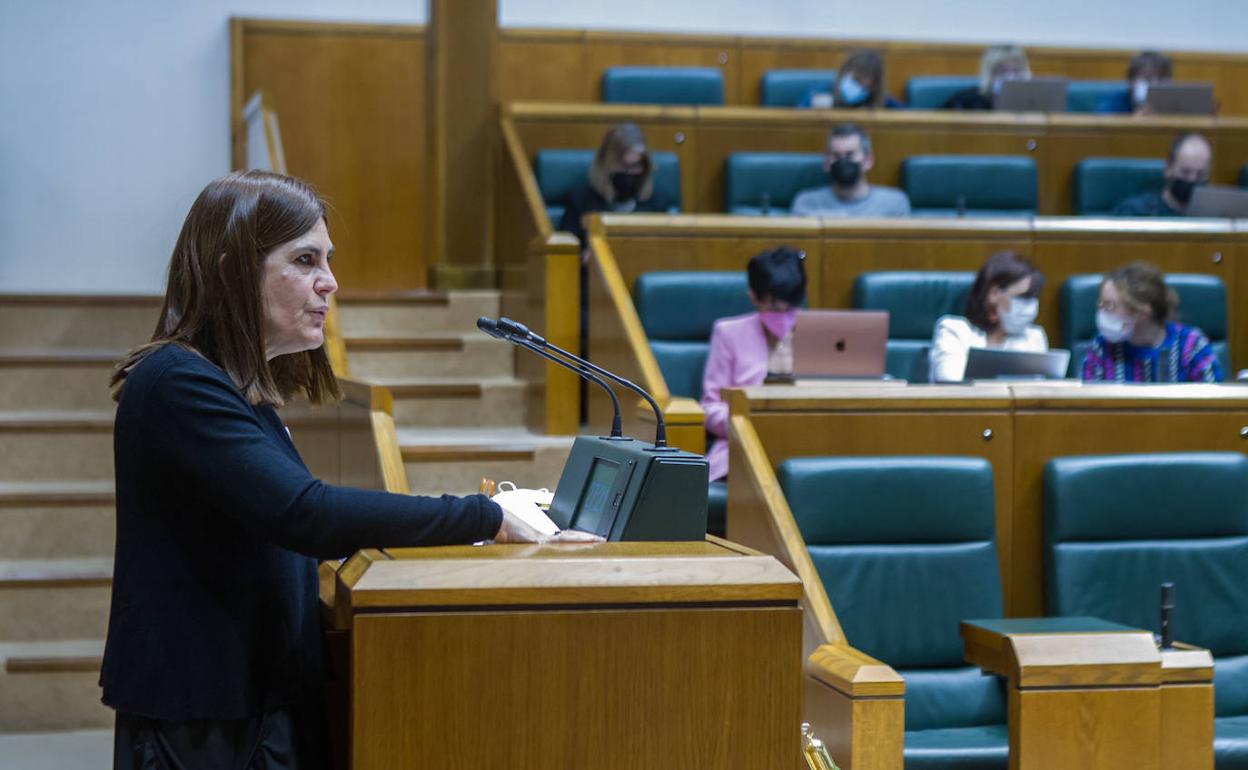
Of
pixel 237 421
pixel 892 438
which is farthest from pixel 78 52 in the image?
pixel 237 421

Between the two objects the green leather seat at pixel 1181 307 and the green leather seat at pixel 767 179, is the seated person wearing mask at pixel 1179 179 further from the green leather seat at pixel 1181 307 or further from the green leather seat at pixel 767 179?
the green leather seat at pixel 767 179

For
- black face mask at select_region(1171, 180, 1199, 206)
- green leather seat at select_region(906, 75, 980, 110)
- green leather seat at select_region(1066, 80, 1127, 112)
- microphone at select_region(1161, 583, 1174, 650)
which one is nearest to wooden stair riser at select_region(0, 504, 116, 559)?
microphone at select_region(1161, 583, 1174, 650)

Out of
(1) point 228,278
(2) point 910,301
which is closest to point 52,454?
(2) point 910,301

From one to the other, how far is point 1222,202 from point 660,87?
1405mm

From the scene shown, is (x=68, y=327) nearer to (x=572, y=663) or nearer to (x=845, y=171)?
(x=845, y=171)

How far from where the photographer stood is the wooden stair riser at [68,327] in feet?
8.96

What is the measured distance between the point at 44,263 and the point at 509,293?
1.43 meters

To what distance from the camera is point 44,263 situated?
11.5 ft

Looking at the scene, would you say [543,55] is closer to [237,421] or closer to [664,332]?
[664,332]

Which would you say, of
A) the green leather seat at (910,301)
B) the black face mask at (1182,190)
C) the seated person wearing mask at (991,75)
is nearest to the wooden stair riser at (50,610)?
the green leather seat at (910,301)

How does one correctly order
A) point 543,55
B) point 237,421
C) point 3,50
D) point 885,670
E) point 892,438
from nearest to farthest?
point 237,421 → point 885,670 → point 892,438 → point 3,50 → point 543,55

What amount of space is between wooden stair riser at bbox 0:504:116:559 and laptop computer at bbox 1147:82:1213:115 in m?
2.47

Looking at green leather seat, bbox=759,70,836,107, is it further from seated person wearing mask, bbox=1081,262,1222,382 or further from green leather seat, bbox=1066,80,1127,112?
seated person wearing mask, bbox=1081,262,1222,382

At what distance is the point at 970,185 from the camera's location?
10.2 feet
